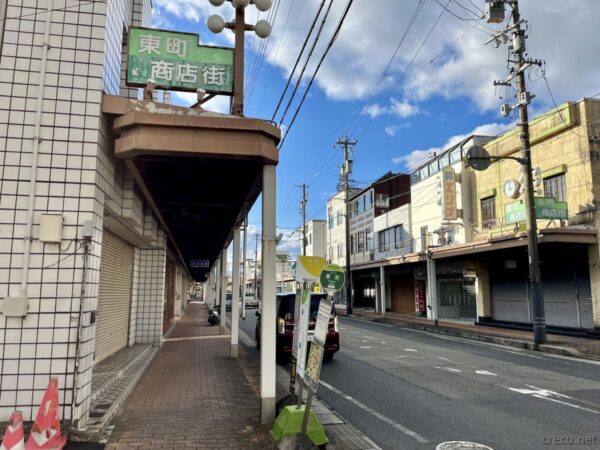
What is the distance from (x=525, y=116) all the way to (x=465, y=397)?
40.8 feet

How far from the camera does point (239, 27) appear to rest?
7266mm

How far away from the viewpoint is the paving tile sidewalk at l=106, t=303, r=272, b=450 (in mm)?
5250

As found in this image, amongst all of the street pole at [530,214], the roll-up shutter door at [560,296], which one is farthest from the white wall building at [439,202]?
the street pole at [530,214]

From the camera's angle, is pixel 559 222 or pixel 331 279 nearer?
pixel 331 279

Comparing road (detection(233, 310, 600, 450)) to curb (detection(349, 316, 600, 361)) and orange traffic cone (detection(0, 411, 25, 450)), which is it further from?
orange traffic cone (detection(0, 411, 25, 450))

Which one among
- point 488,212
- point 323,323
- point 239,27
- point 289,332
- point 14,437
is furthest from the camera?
point 488,212

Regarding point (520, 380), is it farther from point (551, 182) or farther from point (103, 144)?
point (551, 182)

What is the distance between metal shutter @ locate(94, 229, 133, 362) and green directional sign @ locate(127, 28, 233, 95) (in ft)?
12.3

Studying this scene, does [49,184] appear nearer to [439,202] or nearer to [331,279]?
[331,279]

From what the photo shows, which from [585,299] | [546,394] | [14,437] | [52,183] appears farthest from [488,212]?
[14,437]

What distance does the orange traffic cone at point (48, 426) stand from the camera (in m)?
4.53

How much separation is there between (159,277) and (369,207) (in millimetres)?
28843

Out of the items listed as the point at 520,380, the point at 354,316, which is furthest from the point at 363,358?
the point at 354,316

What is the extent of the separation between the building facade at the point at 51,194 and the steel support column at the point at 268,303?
83.5 inches
